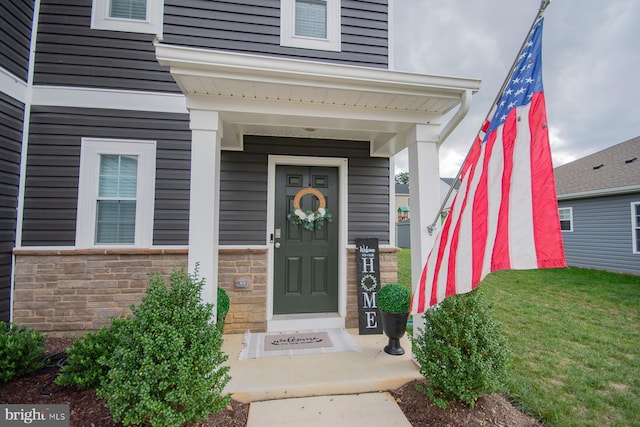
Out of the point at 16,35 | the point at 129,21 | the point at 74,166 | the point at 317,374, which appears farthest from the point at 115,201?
the point at 317,374

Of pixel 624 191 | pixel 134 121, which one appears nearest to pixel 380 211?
pixel 134 121

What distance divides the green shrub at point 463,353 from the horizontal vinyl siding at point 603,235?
8560 mm

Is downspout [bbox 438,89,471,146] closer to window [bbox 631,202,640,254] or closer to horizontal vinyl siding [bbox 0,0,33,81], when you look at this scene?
horizontal vinyl siding [bbox 0,0,33,81]

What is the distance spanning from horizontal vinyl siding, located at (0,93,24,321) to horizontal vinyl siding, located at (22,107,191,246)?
0.31 ft

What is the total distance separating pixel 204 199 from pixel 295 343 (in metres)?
1.85

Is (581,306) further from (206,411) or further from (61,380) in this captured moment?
(61,380)

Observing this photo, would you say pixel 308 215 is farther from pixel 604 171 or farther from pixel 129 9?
pixel 604 171

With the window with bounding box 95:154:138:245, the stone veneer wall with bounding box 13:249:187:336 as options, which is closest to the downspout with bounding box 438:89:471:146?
the stone veneer wall with bounding box 13:249:187:336

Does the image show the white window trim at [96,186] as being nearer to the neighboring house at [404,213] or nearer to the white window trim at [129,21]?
the white window trim at [129,21]

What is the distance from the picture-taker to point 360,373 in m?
2.40

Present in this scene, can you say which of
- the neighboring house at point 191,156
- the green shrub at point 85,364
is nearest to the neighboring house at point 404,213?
the neighboring house at point 191,156

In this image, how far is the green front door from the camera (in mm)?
3570

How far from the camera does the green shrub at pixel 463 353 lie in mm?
1826
